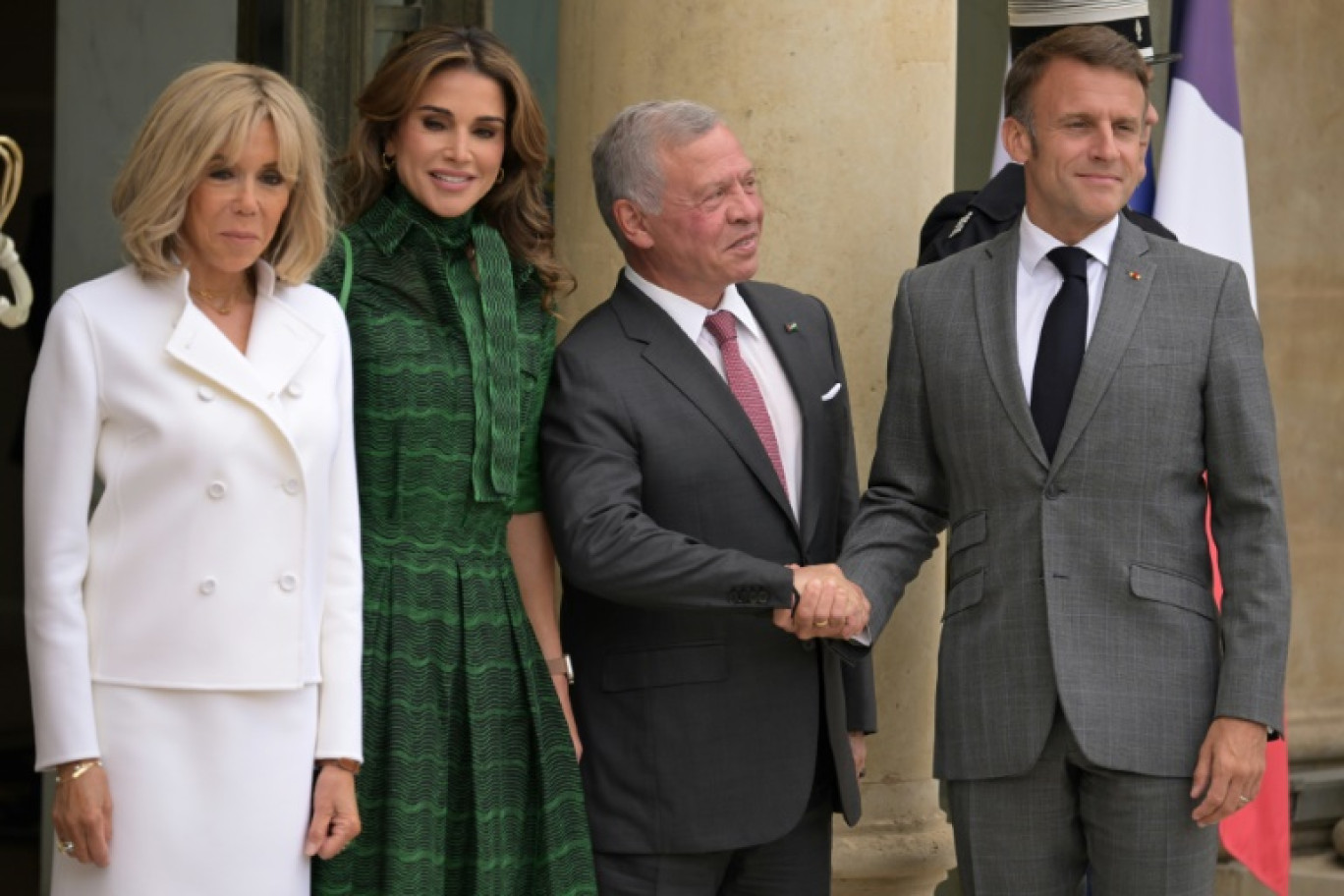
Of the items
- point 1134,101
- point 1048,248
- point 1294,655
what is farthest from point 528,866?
point 1294,655

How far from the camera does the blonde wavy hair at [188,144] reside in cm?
Answer: 327

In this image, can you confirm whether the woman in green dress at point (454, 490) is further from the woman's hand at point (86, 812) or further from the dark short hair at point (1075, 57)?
the dark short hair at point (1075, 57)

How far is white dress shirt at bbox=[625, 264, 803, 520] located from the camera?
3.95m

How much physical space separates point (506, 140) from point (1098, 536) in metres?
1.16

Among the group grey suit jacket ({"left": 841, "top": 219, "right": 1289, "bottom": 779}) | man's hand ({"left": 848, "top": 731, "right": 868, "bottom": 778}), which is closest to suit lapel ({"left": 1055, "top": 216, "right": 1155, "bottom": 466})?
grey suit jacket ({"left": 841, "top": 219, "right": 1289, "bottom": 779})

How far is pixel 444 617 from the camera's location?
11.8 ft

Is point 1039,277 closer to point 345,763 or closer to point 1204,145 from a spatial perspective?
point 345,763

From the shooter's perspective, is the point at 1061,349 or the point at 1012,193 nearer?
the point at 1061,349

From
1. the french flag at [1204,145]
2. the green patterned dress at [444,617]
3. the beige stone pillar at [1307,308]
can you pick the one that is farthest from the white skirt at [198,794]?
the beige stone pillar at [1307,308]

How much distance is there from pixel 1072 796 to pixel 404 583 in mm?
1111

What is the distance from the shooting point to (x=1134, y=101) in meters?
3.83

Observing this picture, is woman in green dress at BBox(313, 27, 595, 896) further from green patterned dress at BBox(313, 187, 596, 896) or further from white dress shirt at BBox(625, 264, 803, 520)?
white dress shirt at BBox(625, 264, 803, 520)

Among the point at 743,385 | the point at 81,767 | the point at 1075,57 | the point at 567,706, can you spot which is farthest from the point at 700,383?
the point at 81,767

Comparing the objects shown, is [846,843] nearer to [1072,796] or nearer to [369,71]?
[1072,796]
